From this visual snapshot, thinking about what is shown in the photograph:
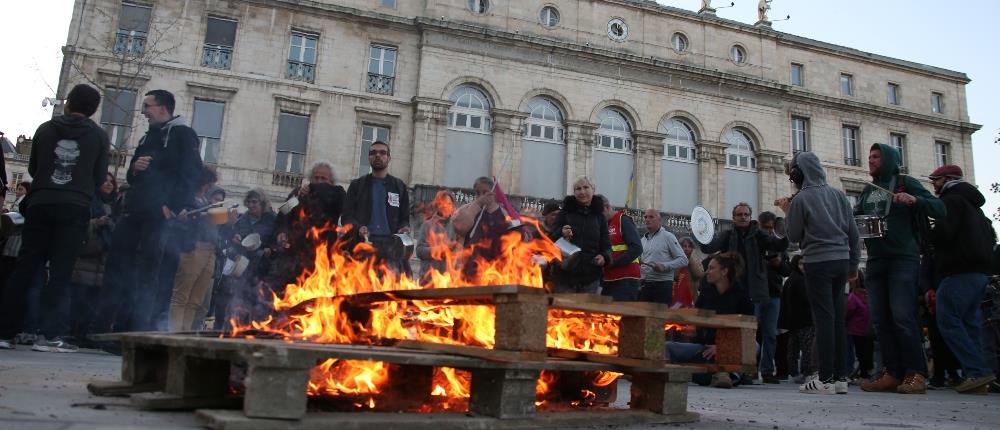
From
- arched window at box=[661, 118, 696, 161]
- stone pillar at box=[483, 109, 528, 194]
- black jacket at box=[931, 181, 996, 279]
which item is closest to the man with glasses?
black jacket at box=[931, 181, 996, 279]

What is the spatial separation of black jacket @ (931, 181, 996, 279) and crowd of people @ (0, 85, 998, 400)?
1cm

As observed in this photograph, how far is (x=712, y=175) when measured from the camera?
26109mm

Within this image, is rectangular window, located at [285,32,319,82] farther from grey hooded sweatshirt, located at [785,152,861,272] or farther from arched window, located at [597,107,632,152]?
grey hooded sweatshirt, located at [785,152,861,272]

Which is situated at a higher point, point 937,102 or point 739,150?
point 937,102

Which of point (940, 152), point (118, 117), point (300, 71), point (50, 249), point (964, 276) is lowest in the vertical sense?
point (50, 249)

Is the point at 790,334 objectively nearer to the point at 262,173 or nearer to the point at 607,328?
the point at 607,328

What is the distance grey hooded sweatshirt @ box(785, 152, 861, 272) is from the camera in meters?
5.40

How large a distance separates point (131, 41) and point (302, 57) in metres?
5.27

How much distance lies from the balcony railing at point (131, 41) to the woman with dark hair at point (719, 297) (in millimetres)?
20351

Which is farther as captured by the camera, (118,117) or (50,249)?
(118,117)

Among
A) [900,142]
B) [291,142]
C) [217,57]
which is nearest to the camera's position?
[217,57]

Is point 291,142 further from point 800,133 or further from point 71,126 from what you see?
point 800,133

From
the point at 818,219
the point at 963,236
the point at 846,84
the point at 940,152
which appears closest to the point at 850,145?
the point at 846,84

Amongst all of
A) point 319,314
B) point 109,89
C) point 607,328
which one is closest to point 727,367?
point 607,328
